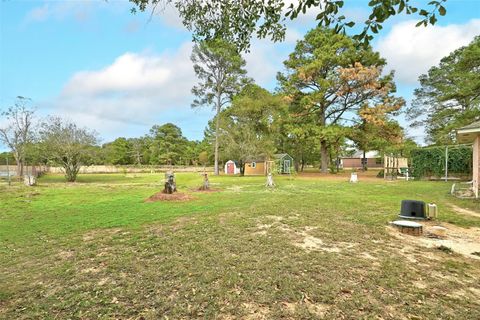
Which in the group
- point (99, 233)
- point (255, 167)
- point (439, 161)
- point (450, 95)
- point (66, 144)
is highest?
point (450, 95)

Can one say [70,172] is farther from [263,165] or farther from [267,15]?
[267,15]

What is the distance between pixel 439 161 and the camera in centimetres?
1780

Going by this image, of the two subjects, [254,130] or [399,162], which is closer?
[399,162]

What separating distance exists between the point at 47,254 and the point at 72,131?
21930 millimetres

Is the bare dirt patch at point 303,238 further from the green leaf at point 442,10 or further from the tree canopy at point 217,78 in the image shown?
the tree canopy at point 217,78

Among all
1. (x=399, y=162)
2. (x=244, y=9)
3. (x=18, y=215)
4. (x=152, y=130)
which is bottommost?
(x=18, y=215)

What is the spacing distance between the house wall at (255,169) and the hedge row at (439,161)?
13894 mm

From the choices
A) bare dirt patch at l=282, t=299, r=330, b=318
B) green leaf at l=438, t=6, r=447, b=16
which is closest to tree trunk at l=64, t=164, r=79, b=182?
bare dirt patch at l=282, t=299, r=330, b=318

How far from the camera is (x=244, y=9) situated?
116 inches

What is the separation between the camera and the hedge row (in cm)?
1710

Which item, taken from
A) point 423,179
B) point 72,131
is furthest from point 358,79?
point 72,131

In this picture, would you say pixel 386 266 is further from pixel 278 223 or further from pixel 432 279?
pixel 278 223

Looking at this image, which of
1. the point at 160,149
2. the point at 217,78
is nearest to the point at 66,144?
the point at 217,78

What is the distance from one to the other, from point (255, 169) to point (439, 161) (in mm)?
16333
